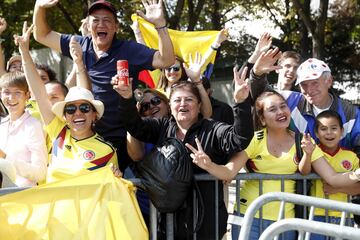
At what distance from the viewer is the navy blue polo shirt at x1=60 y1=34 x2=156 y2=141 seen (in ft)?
13.8

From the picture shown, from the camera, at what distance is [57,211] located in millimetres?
3371

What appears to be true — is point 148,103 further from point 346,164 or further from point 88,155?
point 346,164

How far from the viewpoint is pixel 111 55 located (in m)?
4.31

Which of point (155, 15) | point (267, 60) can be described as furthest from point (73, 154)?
point (267, 60)

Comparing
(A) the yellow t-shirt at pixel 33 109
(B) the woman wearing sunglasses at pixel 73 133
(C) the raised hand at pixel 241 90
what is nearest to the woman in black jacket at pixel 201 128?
(C) the raised hand at pixel 241 90

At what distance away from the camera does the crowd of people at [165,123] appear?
3.76 metres

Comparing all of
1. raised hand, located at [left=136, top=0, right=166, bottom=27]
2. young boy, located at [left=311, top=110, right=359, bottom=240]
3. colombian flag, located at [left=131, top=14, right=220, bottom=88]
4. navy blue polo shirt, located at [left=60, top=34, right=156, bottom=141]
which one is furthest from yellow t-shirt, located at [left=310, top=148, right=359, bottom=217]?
colombian flag, located at [left=131, top=14, right=220, bottom=88]

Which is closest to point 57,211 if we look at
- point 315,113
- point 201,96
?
point 201,96

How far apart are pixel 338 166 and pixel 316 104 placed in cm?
59

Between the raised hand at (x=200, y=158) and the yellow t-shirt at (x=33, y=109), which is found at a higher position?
the yellow t-shirt at (x=33, y=109)

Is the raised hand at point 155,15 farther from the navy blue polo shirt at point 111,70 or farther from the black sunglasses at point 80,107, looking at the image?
the black sunglasses at point 80,107

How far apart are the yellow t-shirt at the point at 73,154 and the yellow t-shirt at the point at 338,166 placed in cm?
164

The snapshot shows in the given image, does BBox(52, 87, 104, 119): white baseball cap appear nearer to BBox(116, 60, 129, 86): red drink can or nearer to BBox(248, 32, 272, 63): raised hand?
BBox(116, 60, 129, 86): red drink can

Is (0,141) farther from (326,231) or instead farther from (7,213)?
(326,231)
